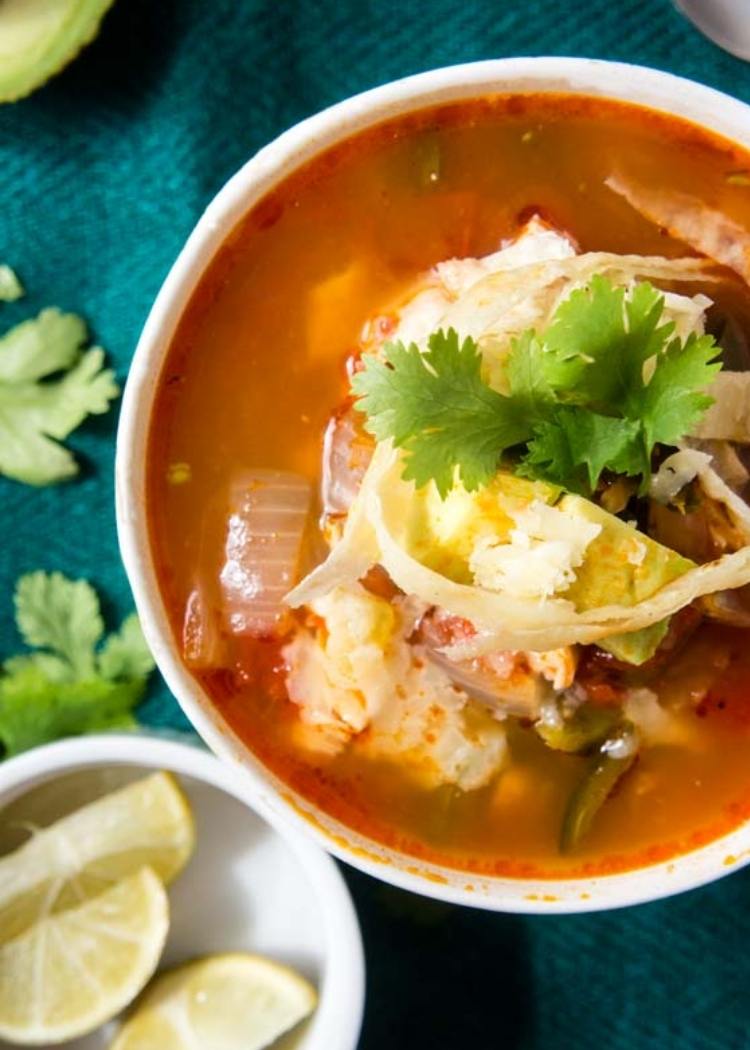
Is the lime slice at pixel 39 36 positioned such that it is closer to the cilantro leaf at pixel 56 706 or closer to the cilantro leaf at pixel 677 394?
the cilantro leaf at pixel 56 706

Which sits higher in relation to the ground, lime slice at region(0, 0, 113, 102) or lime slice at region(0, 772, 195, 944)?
lime slice at region(0, 0, 113, 102)

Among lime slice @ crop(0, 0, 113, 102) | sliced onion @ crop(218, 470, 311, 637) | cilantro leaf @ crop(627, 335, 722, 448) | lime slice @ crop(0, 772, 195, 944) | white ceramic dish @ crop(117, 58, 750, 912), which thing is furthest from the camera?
lime slice @ crop(0, 772, 195, 944)

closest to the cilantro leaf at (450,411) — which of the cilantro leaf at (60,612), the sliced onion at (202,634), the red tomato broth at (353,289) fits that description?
the red tomato broth at (353,289)

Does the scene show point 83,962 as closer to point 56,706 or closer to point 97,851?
point 97,851

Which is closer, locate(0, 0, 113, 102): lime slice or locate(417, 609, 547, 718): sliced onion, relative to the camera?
locate(417, 609, 547, 718): sliced onion

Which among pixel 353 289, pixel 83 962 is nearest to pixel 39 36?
pixel 353 289

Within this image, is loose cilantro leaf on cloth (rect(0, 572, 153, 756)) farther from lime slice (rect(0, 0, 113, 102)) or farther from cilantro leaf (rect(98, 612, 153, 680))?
lime slice (rect(0, 0, 113, 102))

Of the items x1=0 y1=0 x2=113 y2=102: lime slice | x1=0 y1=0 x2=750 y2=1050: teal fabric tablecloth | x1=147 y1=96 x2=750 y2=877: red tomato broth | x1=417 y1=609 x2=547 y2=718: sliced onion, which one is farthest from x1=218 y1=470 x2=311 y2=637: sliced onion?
x1=0 y1=0 x2=113 y2=102: lime slice
